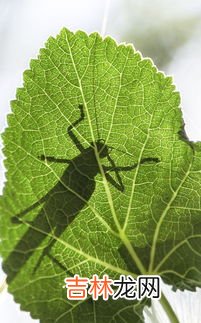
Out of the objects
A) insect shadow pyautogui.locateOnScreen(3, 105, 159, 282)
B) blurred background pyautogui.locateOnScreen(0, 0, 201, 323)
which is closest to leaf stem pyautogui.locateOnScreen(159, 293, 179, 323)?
insect shadow pyautogui.locateOnScreen(3, 105, 159, 282)

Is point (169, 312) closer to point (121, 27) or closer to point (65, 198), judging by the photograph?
point (65, 198)

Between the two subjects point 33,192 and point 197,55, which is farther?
point 197,55

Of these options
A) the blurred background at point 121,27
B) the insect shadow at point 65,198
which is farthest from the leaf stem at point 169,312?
the blurred background at point 121,27

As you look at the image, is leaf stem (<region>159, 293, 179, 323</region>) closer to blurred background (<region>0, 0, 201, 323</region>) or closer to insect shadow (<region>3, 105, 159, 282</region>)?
insect shadow (<region>3, 105, 159, 282</region>)

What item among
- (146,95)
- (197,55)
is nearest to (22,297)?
(146,95)

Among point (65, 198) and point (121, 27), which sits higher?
point (121, 27)

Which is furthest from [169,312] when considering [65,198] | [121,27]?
[121,27]

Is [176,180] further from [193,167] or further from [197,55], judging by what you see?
[197,55]

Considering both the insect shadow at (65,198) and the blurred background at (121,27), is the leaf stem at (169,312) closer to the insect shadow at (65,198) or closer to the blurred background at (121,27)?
the insect shadow at (65,198)
